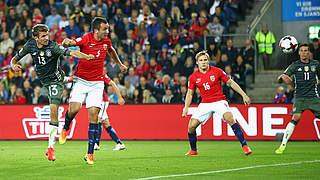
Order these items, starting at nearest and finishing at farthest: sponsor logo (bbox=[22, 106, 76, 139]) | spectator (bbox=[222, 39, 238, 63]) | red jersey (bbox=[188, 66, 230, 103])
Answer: red jersey (bbox=[188, 66, 230, 103]) < sponsor logo (bbox=[22, 106, 76, 139]) < spectator (bbox=[222, 39, 238, 63])

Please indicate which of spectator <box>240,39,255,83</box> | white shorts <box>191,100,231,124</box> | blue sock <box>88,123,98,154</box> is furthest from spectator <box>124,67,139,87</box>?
blue sock <box>88,123,98,154</box>

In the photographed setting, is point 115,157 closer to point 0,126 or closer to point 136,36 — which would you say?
point 0,126

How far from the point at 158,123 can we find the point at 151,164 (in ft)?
26.2

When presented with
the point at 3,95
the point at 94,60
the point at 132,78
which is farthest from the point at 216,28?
the point at 94,60

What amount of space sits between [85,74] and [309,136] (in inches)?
329

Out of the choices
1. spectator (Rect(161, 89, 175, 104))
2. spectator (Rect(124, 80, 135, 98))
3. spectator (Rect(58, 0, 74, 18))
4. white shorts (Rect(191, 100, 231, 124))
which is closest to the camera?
white shorts (Rect(191, 100, 231, 124))

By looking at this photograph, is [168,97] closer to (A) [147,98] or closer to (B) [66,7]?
(A) [147,98]

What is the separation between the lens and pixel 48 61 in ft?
37.2

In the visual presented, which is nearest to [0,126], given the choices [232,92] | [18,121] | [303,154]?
[18,121]

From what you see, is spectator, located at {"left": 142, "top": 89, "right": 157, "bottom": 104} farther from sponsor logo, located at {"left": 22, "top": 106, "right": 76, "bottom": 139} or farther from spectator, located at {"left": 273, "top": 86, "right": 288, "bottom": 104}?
spectator, located at {"left": 273, "top": 86, "right": 288, "bottom": 104}

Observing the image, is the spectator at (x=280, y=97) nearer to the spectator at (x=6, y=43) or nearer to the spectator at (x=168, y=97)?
the spectator at (x=168, y=97)

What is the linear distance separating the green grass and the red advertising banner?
316 cm

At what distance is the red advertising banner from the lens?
58.9 feet

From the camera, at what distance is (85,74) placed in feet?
38.0
